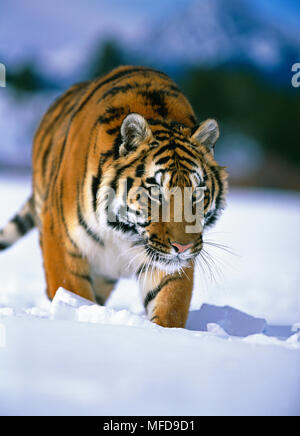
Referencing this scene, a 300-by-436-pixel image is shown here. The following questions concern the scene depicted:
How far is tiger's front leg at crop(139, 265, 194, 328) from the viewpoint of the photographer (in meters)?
2.17

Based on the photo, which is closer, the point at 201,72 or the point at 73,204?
the point at 73,204

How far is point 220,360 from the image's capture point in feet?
5.03

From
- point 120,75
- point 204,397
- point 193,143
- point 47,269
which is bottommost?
point 204,397

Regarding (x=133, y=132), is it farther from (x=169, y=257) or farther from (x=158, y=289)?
(x=158, y=289)

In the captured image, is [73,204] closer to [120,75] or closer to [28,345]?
[120,75]

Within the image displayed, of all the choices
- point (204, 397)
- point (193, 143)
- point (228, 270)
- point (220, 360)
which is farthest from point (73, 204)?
point (228, 270)

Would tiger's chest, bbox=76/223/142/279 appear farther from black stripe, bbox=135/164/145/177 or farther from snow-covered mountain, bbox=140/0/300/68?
snow-covered mountain, bbox=140/0/300/68

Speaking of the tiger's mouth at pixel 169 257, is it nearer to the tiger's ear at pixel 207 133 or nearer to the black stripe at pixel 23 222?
the tiger's ear at pixel 207 133

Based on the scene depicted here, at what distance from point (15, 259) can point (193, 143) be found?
3223 millimetres

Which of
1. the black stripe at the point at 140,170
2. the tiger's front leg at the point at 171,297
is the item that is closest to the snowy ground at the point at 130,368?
the tiger's front leg at the point at 171,297

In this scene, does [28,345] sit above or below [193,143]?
below

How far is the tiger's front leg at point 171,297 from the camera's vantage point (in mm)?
2174

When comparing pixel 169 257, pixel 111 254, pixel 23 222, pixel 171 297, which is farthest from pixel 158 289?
pixel 23 222

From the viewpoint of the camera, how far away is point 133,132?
2.04 meters
